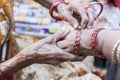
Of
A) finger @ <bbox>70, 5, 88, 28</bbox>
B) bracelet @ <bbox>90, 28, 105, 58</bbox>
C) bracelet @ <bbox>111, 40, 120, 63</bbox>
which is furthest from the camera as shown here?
finger @ <bbox>70, 5, 88, 28</bbox>

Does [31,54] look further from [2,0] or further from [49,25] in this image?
[49,25]

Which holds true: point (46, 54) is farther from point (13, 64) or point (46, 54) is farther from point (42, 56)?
point (13, 64)

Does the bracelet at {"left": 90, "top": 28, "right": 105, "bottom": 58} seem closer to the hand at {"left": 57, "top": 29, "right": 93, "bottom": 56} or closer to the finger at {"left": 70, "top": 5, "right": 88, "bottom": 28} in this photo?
the hand at {"left": 57, "top": 29, "right": 93, "bottom": 56}

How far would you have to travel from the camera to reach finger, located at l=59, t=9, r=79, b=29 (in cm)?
127

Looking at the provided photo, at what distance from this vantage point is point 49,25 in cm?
222

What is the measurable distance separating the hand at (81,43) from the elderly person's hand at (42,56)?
0.06 ft

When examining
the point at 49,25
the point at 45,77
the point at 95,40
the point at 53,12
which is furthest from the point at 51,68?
the point at 49,25

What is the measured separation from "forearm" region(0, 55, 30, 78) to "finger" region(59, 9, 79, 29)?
0.81 feet

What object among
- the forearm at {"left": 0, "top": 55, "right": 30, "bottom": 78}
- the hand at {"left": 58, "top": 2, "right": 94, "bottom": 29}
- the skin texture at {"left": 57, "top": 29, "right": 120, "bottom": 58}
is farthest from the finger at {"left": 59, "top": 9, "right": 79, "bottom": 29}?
the forearm at {"left": 0, "top": 55, "right": 30, "bottom": 78}

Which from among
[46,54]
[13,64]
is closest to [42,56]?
[46,54]

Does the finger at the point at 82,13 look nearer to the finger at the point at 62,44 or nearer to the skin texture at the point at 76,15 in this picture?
the skin texture at the point at 76,15

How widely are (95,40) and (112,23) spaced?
1.12 meters

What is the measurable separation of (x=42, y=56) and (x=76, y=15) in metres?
0.29

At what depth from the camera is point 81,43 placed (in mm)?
1124
